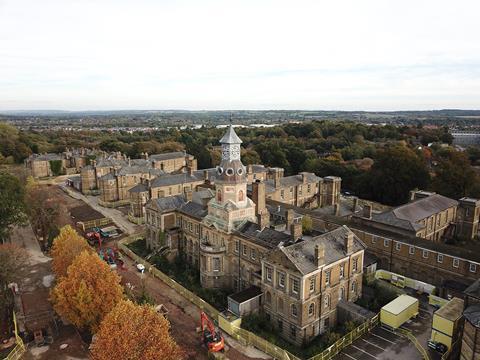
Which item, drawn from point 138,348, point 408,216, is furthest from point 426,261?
point 138,348

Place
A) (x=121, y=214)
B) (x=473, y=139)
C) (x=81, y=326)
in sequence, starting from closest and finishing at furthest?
(x=81, y=326) < (x=121, y=214) < (x=473, y=139)

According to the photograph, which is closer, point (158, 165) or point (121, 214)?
point (121, 214)

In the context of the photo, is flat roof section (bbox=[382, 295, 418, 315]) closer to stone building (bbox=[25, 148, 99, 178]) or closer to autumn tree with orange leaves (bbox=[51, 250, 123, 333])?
autumn tree with orange leaves (bbox=[51, 250, 123, 333])

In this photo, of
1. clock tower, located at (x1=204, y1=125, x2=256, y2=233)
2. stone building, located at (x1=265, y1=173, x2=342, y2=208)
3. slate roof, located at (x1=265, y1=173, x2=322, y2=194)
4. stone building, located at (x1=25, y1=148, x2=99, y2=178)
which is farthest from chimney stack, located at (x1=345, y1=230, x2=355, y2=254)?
stone building, located at (x1=25, y1=148, x2=99, y2=178)

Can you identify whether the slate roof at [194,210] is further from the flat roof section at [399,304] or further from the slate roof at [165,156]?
the slate roof at [165,156]

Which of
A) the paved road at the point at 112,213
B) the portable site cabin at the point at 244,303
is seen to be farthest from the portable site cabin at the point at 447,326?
the paved road at the point at 112,213

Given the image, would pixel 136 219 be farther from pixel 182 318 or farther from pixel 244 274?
pixel 182 318

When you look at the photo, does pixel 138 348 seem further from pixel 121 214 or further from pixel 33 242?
pixel 121 214
